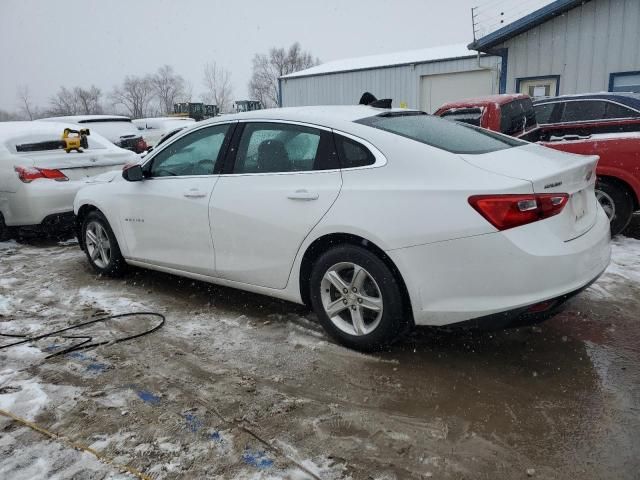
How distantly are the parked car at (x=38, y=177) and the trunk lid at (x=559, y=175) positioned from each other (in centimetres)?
508

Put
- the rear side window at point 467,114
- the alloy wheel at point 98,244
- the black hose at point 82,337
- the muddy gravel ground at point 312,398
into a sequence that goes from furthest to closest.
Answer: the rear side window at point 467,114, the alloy wheel at point 98,244, the black hose at point 82,337, the muddy gravel ground at point 312,398

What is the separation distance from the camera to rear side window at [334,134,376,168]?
3273mm

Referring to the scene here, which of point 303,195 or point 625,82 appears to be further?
point 625,82

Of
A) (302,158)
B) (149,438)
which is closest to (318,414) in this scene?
(149,438)

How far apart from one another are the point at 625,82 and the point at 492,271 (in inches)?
474

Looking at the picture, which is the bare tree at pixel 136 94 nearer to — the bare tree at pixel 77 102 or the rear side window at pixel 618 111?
the bare tree at pixel 77 102

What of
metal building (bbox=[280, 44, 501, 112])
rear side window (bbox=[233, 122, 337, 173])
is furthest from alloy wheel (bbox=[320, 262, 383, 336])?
metal building (bbox=[280, 44, 501, 112])

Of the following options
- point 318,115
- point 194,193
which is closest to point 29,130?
point 194,193

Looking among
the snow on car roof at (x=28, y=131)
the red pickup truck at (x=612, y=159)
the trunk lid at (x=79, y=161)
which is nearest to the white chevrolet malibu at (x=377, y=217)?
the trunk lid at (x=79, y=161)

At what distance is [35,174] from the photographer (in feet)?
20.4

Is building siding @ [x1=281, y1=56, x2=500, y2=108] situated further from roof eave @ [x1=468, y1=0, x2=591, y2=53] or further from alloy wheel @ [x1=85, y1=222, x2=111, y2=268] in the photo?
alloy wheel @ [x1=85, y1=222, x2=111, y2=268]

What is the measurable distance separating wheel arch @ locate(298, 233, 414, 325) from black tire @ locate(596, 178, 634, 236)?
3.79 meters

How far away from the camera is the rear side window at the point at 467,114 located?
24.3 feet

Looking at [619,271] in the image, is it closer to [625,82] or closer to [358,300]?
[358,300]
